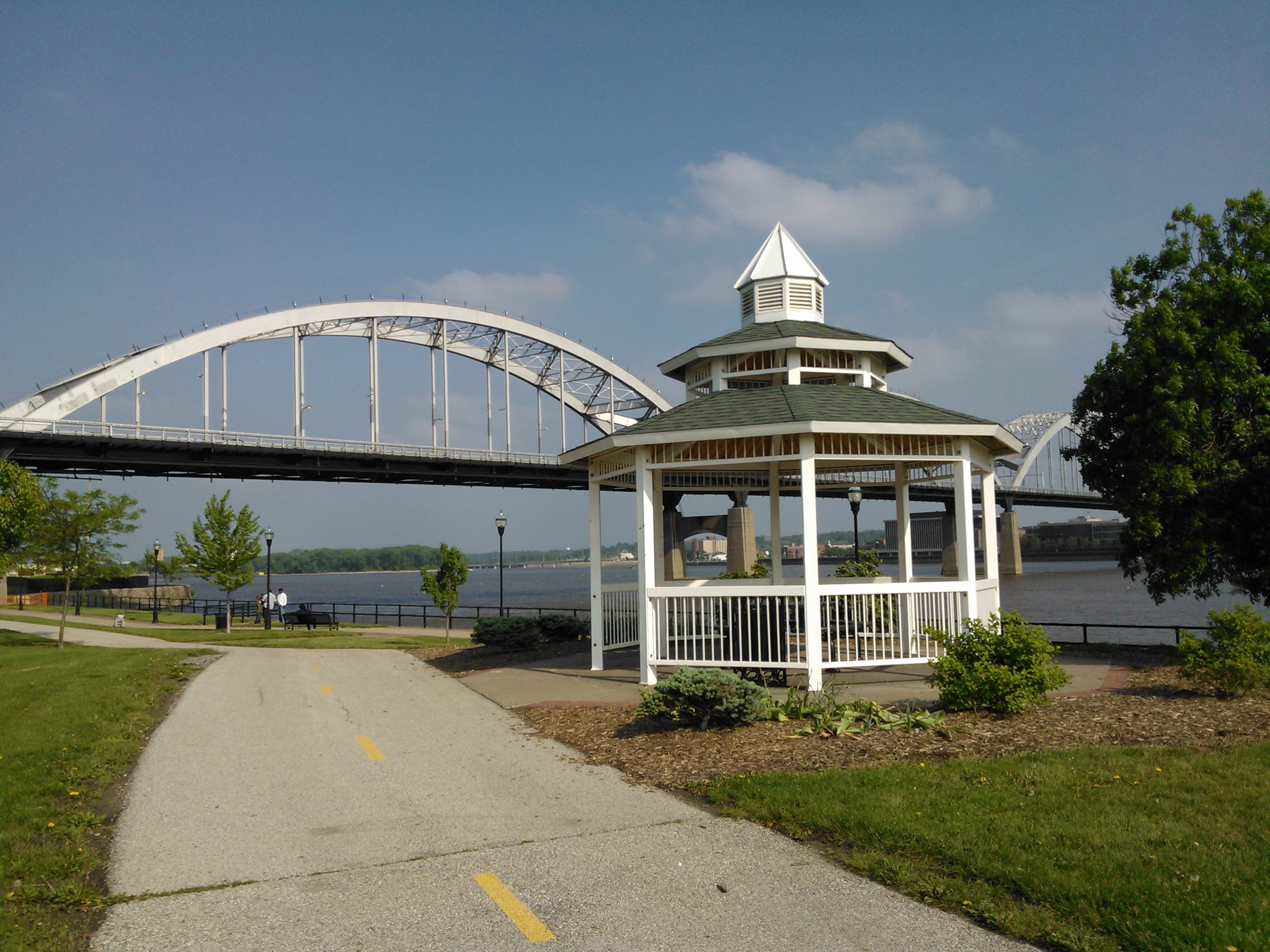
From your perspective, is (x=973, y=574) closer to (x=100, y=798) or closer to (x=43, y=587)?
(x=100, y=798)

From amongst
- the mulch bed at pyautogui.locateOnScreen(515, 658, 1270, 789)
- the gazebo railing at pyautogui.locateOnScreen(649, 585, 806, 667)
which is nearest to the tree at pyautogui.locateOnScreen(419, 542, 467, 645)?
the gazebo railing at pyautogui.locateOnScreen(649, 585, 806, 667)

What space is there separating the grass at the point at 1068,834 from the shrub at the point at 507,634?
1077cm

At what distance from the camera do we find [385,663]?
Result: 17.7 m

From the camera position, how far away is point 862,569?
1967 centimetres

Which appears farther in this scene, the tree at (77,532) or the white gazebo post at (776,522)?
the tree at (77,532)

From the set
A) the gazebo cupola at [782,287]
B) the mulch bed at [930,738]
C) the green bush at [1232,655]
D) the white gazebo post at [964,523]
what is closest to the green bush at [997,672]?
the mulch bed at [930,738]

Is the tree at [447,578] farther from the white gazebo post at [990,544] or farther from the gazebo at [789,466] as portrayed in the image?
the white gazebo post at [990,544]

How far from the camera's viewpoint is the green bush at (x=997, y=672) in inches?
344

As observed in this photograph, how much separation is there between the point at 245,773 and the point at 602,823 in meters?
4.04

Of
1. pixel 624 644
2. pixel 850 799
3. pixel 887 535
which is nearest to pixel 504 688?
pixel 624 644

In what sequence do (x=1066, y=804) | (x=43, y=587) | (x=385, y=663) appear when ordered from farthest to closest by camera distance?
1. (x=43, y=587)
2. (x=385, y=663)
3. (x=1066, y=804)

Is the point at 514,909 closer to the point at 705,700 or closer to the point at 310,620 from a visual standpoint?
the point at 705,700

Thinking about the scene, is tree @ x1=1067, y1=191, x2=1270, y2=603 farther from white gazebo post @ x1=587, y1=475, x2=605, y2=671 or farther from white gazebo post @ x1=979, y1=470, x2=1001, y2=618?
white gazebo post @ x1=587, y1=475, x2=605, y2=671

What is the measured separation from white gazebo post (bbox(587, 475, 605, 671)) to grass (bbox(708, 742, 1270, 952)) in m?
6.73
